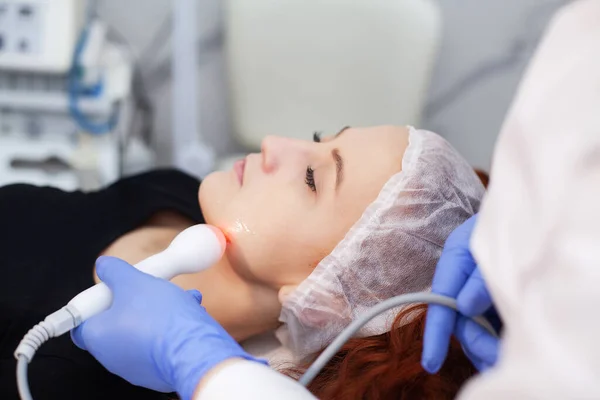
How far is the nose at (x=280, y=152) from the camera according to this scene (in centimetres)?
100

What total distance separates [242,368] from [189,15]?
4.10 feet

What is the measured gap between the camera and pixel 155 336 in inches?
26.5

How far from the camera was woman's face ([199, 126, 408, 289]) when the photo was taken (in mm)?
945

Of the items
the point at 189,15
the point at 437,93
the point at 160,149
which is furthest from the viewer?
the point at 160,149

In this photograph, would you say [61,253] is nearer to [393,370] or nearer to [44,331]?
[44,331]

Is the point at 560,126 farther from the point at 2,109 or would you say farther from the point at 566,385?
the point at 2,109

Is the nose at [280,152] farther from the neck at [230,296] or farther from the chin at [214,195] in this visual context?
the neck at [230,296]

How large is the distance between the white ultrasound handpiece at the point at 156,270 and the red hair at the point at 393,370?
227 millimetres

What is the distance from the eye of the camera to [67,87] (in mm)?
1461

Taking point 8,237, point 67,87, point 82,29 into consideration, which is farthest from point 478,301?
point 82,29

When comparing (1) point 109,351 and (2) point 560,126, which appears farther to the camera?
(1) point 109,351

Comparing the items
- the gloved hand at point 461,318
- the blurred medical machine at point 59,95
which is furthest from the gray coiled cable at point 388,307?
the blurred medical machine at point 59,95

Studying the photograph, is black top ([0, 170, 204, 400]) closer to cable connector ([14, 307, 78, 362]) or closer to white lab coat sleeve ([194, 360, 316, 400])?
cable connector ([14, 307, 78, 362])

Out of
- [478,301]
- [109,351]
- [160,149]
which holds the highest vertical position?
[478,301]
